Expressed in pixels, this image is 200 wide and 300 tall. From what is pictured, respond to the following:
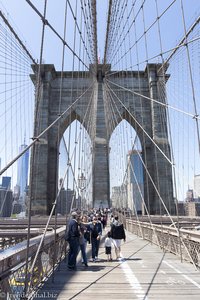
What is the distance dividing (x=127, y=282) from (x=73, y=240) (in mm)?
1297

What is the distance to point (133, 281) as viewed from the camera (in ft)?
14.3

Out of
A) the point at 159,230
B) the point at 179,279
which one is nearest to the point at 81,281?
the point at 179,279

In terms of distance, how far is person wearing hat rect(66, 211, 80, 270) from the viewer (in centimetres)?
522

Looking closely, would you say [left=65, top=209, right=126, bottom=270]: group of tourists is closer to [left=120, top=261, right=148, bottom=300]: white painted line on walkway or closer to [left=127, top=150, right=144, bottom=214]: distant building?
[left=120, top=261, right=148, bottom=300]: white painted line on walkway

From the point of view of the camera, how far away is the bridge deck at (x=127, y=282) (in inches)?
142

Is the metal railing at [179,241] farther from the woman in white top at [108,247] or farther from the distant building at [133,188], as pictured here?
the distant building at [133,188]

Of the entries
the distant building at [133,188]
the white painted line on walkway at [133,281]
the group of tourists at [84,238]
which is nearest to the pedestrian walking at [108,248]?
the group of tourists at [84,238]

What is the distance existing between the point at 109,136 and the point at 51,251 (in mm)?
24306

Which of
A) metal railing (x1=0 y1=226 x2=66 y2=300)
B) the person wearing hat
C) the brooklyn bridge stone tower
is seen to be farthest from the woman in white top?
the brooklyn bridge stone tower

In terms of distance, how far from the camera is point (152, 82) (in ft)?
102

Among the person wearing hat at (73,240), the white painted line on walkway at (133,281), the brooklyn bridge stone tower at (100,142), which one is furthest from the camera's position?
the brooklyn bridge stone tower at (100,142)

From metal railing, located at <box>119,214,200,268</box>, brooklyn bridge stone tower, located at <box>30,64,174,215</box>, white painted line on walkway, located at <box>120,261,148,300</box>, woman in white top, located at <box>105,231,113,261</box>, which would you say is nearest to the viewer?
white painted line on walkway, located at <box>120,261,148,300</box>

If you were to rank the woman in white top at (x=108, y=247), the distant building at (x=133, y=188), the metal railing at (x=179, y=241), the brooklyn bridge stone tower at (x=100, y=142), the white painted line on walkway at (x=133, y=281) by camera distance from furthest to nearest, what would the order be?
the brooklyn bridge stone tower at (x=100, y=142) < the distant building at (x=133, y=188) < the woman in white top at (x=108, y=247) < the metal railing at (x=179, y=241) < the white painted line on walkway at (x=133, y=281)

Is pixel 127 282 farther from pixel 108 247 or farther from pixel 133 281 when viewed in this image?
pixel 108 247
